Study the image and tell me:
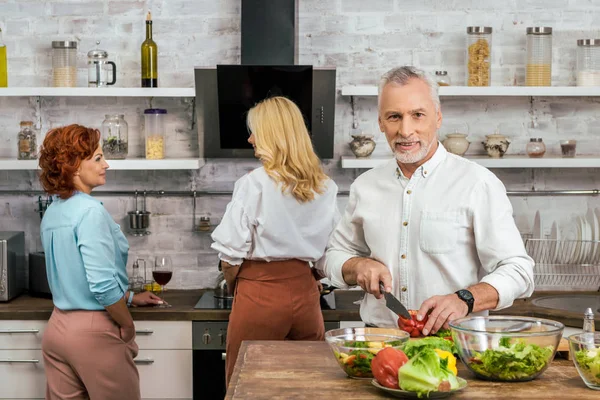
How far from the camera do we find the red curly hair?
3533 mm

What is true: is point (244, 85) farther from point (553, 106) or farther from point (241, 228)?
point (553, 106)

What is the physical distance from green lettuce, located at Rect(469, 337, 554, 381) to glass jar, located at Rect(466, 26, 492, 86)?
2.65 metres

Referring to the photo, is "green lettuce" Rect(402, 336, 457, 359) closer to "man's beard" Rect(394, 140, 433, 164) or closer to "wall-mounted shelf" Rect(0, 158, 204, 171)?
"man's beard" Rect(394, 140, 433, 164)

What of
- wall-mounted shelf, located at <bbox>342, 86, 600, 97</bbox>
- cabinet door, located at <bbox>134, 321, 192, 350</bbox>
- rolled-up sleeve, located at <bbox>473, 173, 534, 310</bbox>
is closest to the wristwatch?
rolled-up sleeve, located at <bbox>473, 173, 534, 310</bbox>

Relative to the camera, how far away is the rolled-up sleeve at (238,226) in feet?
11.8

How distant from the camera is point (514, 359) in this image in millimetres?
1973

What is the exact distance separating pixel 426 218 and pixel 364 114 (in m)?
2.14

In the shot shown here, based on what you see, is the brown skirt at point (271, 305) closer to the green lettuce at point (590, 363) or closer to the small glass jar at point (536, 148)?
the small glass jar at point (536, 148)

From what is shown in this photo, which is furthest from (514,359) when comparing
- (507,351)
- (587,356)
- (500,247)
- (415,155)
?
(415,155)

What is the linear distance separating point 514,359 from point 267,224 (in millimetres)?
1774

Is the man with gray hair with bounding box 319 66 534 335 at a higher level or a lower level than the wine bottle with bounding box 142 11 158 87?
lower

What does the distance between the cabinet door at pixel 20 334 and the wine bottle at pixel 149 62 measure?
130 cm

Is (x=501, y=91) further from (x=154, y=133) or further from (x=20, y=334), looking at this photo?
(x=20, y=334)

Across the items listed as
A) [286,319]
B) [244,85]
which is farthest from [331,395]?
[244,85]
